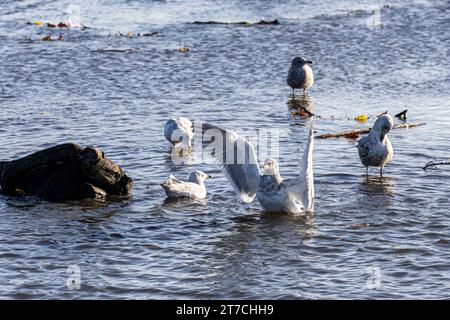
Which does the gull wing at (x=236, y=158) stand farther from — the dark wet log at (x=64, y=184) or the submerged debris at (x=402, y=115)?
the submerged debris at (x=402, y=115)

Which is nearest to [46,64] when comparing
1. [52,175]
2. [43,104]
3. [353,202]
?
[43,104]

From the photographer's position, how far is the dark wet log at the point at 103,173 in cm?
1251

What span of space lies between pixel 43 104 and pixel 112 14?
9.76 metres

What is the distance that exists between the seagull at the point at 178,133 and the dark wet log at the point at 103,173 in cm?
216

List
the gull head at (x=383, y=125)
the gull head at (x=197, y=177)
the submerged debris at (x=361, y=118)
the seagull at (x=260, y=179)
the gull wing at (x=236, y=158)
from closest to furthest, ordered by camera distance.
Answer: the seagull at (x=260, y=179) → the gull wing at (x=236, y=158) → the gull head at (x=197, y=177) → the gull head at (x=383, y=125) → the submerged debris at (x=361, y=118)

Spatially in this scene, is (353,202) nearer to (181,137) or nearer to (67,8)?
(181,137)

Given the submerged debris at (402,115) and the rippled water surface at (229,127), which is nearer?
the rippled water surface at (229,127)

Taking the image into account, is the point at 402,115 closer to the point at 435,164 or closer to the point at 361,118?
the point at 361,118

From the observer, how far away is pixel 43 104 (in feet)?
58.0

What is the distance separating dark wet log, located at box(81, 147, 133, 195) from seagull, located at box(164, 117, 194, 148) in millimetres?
2163

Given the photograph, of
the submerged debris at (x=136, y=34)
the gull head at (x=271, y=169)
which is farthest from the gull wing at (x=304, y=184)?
the submerged debris at (x=136, y=34)

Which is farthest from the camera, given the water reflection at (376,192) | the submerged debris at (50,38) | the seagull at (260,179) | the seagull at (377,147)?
the submerged debris at (50,38)

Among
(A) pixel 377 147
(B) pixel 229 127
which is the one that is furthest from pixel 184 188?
(B) pixel 229 127

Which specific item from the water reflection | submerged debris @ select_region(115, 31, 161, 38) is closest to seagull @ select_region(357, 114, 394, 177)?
the water reflection
